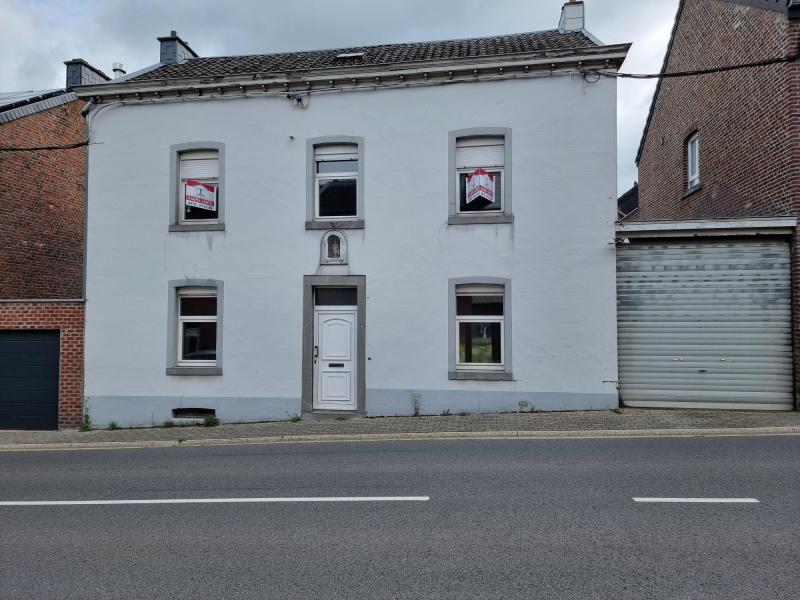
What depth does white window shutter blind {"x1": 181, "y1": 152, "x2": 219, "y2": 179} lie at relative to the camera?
13.1 meters

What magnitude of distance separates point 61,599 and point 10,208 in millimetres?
14143

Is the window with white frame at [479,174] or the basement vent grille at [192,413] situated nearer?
the window with white frame at [479,174]

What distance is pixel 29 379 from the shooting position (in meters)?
13.0

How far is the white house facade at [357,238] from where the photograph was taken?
1176 centimetres

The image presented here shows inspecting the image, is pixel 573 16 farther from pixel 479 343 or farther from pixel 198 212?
pixel 198 212

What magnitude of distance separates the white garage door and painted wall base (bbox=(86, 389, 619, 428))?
127 centimetres

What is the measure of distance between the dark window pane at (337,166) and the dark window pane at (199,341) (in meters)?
4.01

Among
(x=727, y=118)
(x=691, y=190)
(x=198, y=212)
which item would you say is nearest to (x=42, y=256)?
(x=198, y=212)

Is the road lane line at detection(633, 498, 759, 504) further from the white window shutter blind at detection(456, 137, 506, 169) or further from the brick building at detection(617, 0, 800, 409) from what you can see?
the white window shutter blind at detection(456, 137, 506, 169)

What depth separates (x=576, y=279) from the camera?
1172 centimetres

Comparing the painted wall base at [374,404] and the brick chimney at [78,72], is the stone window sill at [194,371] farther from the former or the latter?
the brick chimney at [78,72]

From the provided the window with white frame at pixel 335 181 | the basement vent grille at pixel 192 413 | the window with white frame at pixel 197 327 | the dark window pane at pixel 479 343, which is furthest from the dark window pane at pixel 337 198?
the basement vent grille at pixel 192 413

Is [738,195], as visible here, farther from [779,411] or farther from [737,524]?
[737,524]

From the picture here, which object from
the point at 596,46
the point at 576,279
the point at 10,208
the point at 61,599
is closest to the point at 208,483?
the point at 61,599
